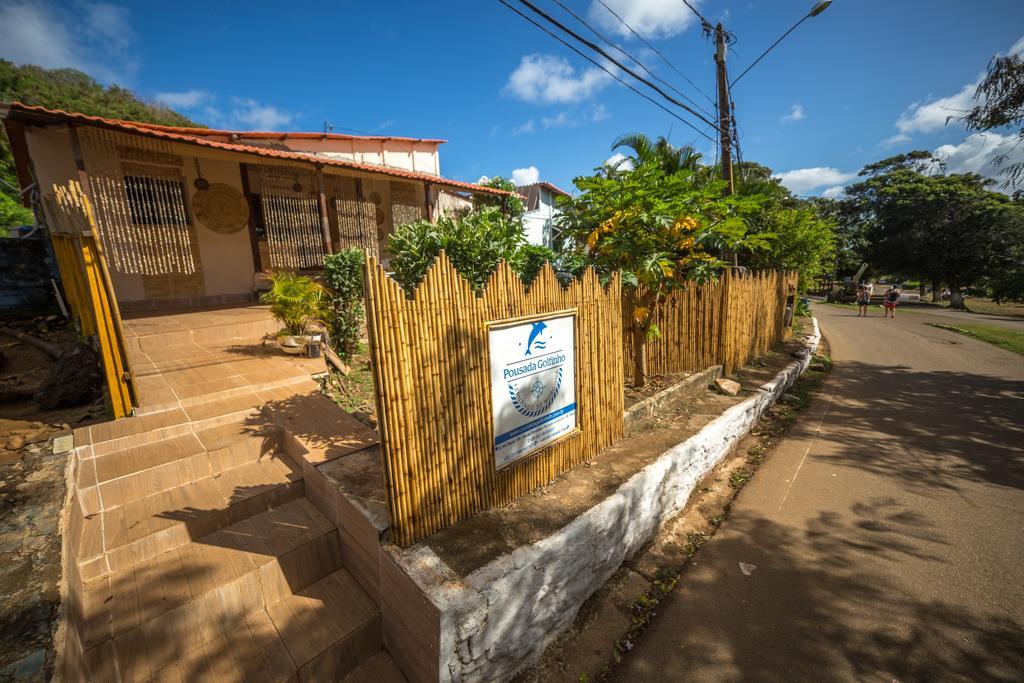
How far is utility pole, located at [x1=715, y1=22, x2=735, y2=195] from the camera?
9.08 metres

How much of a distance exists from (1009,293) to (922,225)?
21.5 feet

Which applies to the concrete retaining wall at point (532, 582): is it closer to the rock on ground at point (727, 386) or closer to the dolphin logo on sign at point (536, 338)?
the dolphin logo on sign at point (536, 338)

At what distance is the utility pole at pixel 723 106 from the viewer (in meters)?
9.08

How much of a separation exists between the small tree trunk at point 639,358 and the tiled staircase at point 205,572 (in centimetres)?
429

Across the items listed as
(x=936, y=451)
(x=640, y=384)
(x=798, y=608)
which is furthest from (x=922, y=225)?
(x=798, y=608)

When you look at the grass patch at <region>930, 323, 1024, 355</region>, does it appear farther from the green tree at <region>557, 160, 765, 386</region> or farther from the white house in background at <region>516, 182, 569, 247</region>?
the white house in background at <region>516, 182, 569, 247</region>

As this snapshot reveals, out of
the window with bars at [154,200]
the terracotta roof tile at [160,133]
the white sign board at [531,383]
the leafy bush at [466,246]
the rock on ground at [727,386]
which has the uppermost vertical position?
the terracotta roof tile at [160,133]

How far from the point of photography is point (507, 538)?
259cm

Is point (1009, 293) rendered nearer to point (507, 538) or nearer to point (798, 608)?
point (798, 608)

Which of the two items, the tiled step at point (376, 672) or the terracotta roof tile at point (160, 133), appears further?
the terracotta roof tile at point (160, 133)

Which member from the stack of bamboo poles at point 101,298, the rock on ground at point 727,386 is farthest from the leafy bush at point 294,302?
the rock on ground at point 727,386

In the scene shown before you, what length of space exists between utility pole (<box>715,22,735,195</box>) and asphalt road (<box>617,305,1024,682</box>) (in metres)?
6.40

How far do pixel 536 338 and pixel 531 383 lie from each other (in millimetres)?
354

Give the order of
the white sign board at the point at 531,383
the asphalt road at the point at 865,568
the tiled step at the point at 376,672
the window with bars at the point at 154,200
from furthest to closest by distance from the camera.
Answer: the window with bars at the point at 154,200 → the white sign board at the point at 531,383 → the asphalt road at the point at 865,568 → the tiled step at the point at 376,672
